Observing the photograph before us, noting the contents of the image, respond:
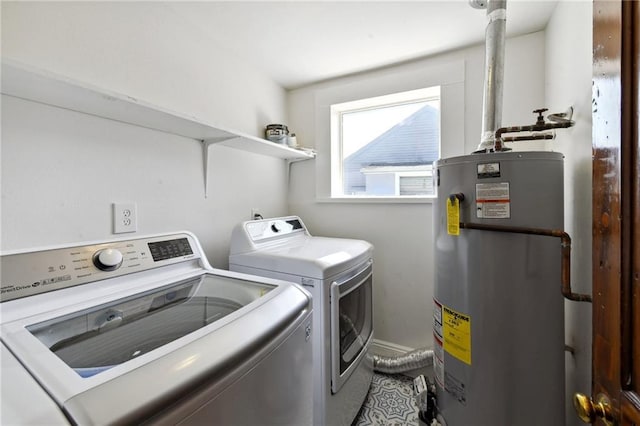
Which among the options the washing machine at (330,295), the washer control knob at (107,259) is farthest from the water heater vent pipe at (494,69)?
the washer control knob at (107,259)

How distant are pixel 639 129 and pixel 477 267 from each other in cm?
70

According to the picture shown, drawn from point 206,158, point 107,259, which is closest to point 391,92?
point 206,158

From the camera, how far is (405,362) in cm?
182

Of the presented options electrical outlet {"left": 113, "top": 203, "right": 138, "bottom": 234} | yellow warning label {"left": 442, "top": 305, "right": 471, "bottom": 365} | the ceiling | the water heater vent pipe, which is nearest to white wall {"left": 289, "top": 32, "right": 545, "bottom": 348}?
the ceiling

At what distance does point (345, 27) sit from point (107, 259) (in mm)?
1652

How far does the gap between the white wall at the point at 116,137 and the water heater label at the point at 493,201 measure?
131cm

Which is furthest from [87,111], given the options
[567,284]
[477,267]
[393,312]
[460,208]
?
[393,312]

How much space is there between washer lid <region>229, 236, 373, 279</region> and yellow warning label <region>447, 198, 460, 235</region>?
52 centimetres

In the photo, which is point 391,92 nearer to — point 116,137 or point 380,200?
point 380,200

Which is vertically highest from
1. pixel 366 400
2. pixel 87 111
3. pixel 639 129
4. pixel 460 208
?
pixel 87 111

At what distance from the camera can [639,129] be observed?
39cm

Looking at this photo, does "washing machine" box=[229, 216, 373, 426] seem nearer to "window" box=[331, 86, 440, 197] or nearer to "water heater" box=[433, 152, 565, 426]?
"water heater" box=[433, 152, 565, 426]

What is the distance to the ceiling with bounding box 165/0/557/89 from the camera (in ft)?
4.62

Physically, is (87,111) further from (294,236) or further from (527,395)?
(527,395)
